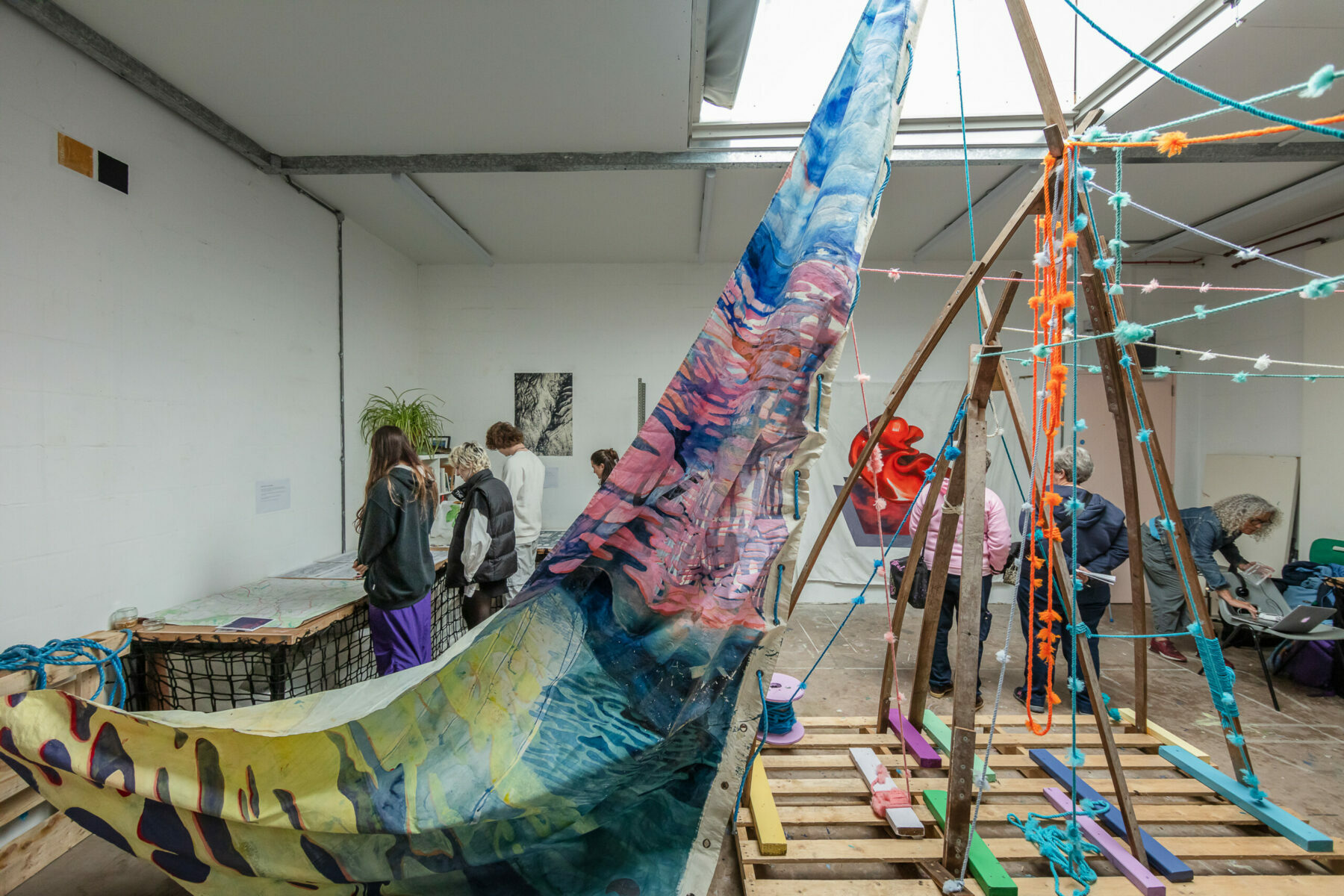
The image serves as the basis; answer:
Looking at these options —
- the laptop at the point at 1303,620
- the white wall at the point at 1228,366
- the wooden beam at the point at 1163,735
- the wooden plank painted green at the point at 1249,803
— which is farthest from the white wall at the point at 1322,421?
the wooden plank painted green at the point at 1249,803

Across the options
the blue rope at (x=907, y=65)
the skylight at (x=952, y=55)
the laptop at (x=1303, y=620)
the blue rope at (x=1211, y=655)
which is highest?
the skylight at (x=952, y=55)

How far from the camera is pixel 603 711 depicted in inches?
47.0

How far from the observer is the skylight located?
2.40 meters

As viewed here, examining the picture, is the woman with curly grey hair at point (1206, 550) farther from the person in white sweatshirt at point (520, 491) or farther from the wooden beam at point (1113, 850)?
the person in white sweatshirt at point (520, 491)

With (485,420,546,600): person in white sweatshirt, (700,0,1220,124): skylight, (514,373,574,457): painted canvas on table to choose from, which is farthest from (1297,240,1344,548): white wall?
(514,373,574,457): painted canvas on table

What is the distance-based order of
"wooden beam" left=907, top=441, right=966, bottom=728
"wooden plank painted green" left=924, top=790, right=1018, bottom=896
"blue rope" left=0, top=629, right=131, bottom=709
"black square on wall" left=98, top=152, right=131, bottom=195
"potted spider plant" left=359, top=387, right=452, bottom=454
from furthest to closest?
"potted spider plant" left=359, top=387, right=452, bottom=454 < "black square on wall" left=98, top=152, right=131, bottom=195 < "wooden beam" left=907, top=441, right=966, bottom=728 < "blue rope" left=0, top=629, right=131, bottom=709 < "wooden plank painted green" left=924, top=790, right=1018, bottom=896

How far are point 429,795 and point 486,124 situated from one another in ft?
9.14

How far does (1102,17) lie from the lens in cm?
238

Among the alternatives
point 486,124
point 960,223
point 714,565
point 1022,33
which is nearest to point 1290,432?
point 960,223

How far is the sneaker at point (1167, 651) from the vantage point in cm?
358

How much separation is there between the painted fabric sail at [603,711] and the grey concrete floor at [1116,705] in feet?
2.46

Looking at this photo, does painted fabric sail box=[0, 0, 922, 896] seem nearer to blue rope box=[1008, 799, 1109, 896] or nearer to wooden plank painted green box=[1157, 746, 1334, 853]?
blue rope box=[1008, 799, 1109, 896]

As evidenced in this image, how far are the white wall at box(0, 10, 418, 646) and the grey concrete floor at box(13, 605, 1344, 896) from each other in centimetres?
85

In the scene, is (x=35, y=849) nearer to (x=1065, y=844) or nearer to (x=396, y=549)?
(x=396, y=549)
